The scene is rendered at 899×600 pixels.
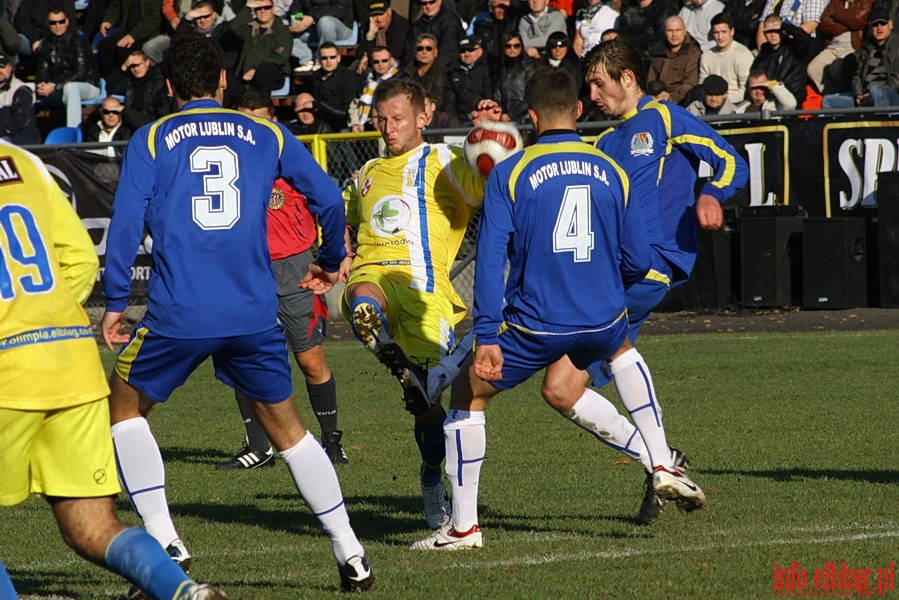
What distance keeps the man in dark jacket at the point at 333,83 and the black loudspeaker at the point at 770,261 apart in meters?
6.32

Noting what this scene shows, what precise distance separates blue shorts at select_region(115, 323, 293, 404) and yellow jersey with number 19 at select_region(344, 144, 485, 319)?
212cm

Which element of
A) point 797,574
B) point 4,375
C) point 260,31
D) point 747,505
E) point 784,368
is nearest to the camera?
point 4,375

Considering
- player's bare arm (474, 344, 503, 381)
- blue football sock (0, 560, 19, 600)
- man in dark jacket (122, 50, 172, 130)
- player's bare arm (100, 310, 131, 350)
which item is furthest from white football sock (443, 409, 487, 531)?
man in dark jacket (122, 50, 172, 130)

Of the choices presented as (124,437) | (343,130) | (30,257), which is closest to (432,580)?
(124,437)

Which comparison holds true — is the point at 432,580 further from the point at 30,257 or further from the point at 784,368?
the point at 784,368

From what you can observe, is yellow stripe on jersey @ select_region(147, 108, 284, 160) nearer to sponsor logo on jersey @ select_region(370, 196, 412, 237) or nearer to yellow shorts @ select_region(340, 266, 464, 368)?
yellow shorts @ select_region(340, 266, 464, 368)

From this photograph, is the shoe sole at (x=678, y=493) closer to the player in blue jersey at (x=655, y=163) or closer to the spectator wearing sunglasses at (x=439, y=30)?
the player in blue jersey at (x=655, y=163)

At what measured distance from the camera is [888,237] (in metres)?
16.0

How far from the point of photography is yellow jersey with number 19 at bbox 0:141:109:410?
14.0ft

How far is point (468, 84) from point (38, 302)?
50.3ft

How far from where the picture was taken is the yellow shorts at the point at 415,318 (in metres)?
7.40

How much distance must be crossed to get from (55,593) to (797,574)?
2.99 meters

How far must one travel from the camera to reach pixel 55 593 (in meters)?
5.60

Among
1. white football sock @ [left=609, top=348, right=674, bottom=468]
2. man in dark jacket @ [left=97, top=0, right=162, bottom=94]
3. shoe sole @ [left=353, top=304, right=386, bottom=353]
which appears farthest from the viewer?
man in dark jacket @ [left=97, top=0, right=162, bottom=94]
